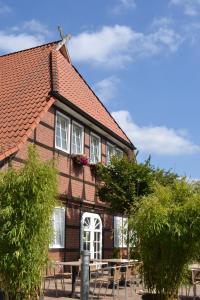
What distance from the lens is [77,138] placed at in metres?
15.7

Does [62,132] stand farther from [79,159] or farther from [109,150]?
[109,150]

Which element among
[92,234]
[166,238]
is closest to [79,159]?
[92,234]

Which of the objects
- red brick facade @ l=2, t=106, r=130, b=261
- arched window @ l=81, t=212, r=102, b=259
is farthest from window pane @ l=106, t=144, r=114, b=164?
arched window @ l=81, t=212, r=102, b=259

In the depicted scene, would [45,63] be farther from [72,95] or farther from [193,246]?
[193,246]

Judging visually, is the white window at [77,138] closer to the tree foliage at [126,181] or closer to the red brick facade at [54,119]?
the red brick facade at [54,119]

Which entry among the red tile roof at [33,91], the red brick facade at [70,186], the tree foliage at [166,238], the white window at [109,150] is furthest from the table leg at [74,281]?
the white window at [109,150]

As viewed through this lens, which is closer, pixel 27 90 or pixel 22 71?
pixel 27 90

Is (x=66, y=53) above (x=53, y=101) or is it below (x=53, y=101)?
above

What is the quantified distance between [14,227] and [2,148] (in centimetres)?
472

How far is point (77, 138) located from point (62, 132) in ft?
3.18

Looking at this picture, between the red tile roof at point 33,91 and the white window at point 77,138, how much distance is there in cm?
57

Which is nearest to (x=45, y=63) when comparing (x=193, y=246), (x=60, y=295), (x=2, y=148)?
(x=2, y=148)

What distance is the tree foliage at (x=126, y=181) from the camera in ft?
45.2

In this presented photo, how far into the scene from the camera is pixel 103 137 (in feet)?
57.6
